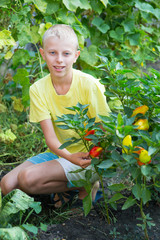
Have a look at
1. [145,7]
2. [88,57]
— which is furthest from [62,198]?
[145,7]

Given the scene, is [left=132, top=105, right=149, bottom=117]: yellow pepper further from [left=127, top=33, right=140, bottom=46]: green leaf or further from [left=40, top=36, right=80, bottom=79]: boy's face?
[left=127, top=33, right=140, bottom=46]: green leaf

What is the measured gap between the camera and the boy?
1791 mm

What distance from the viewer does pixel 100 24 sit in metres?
2.83

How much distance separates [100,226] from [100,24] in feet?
5.51

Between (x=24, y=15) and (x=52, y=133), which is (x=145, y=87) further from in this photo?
(x=24, y=15)

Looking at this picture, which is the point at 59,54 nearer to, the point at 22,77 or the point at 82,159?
the point at 82,159

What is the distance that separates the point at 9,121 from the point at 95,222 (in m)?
1.43

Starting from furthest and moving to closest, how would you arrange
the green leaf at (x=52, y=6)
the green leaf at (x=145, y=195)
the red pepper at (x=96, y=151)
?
the green leaf at (x=52, y=6), the red pepper at (x=96, y=151), the green leaf at (x=145, y=195)

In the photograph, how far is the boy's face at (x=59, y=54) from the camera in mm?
1771

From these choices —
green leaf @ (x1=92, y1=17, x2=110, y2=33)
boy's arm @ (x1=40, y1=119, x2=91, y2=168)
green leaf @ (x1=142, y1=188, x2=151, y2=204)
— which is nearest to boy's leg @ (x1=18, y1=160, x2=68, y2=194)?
boy's arm @ (x1=40, y1=119, x2=91, y2=168)

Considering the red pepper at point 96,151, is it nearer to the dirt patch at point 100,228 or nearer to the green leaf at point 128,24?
the dirt patch at point 100,228

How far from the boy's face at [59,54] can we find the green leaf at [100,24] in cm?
105

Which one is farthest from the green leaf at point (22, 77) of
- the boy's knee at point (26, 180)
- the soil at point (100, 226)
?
the soil at point (100, 226)

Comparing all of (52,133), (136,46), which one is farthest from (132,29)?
(52,133)
